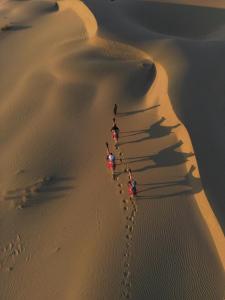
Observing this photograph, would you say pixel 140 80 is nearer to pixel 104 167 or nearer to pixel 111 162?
pixel 104 167

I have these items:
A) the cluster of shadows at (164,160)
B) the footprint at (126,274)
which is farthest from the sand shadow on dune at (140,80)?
the footprint at (126,274)

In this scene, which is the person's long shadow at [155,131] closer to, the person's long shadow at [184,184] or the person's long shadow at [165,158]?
the person's long shadow at [165,158]

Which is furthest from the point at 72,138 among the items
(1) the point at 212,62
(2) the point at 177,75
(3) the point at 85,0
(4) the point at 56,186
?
(3) the point at 85,0

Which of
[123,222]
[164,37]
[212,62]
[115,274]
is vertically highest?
[164,37]

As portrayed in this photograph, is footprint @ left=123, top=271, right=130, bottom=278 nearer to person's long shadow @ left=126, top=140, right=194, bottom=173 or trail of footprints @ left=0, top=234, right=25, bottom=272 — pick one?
trail of footprints @ left=0, top=234, right=25, bottom=272

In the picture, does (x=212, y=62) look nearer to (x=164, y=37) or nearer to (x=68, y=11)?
(x=164, y=37)

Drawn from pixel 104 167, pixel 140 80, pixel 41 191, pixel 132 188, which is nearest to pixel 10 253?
pixel 41 191
